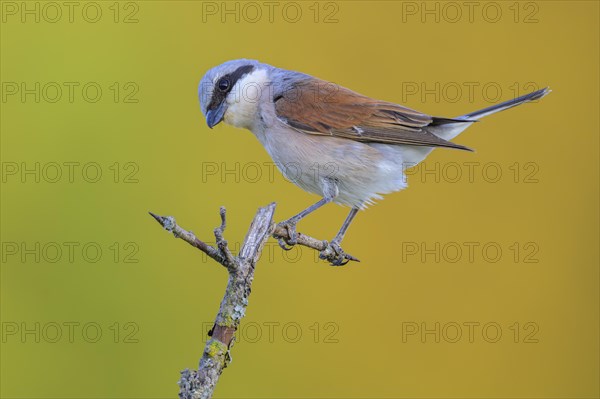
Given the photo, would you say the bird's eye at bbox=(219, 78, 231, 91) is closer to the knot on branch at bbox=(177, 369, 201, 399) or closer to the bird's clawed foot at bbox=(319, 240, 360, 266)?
the bird's clawed foot at bbox=(319, 240, 360, 266)

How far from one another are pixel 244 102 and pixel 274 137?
241mm

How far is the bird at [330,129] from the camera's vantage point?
293 centimetres

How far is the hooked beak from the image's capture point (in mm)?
3074

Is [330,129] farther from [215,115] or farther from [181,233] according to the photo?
[181,233]

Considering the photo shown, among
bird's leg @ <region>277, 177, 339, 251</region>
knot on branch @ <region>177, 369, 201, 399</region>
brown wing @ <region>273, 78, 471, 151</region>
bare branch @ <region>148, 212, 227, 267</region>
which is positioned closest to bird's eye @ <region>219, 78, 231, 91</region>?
brown wing @ <region>273, 78, 471, 151</region>

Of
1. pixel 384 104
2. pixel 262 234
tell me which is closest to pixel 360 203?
pixel 384 104

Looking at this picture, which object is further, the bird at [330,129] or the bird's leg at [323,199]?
the bird at [330,129]

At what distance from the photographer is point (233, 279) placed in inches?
76.3

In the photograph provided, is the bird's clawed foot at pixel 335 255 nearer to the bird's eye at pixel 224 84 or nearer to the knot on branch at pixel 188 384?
the bird's eye at pixel 224 84

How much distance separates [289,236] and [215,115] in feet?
2.50

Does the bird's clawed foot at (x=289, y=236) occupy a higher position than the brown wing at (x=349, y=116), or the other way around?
the brown wing at (x=349, y=116)

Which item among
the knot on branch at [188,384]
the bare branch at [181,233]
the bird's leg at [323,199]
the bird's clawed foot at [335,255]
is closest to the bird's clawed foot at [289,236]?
the bird's leg at [323,199]

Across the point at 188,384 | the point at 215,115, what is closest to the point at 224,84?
the point at 215,115

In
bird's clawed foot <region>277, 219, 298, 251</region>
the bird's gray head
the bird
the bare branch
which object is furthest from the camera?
the bird's gray head
